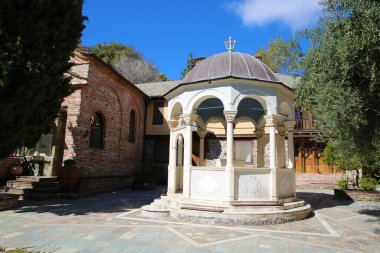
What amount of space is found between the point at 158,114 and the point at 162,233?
14874 millimetres

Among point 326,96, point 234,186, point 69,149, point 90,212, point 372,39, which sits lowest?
point 90,212

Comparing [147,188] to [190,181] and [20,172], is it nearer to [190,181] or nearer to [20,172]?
[20,172]

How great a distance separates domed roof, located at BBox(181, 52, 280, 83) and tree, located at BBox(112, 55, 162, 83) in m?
31.2

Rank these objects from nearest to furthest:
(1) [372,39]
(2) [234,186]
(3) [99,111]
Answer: (1) [372,39] → (2) [234,186] → (3) [99,111]

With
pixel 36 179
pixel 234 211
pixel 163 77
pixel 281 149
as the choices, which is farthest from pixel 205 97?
pixel 163 77

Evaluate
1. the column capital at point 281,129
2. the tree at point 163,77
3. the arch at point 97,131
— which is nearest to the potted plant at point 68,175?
the arch at point 97,131

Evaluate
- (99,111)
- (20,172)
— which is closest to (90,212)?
(20,172)

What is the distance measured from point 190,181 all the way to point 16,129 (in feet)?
17.9

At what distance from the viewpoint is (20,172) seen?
1326cm

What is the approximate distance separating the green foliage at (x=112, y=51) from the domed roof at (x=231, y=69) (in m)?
34.6

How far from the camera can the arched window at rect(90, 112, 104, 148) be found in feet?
49.7

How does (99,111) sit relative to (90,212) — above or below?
above

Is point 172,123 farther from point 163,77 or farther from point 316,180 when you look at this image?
point 163,77

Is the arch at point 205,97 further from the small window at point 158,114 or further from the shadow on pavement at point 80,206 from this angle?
the small window at point 158,114
